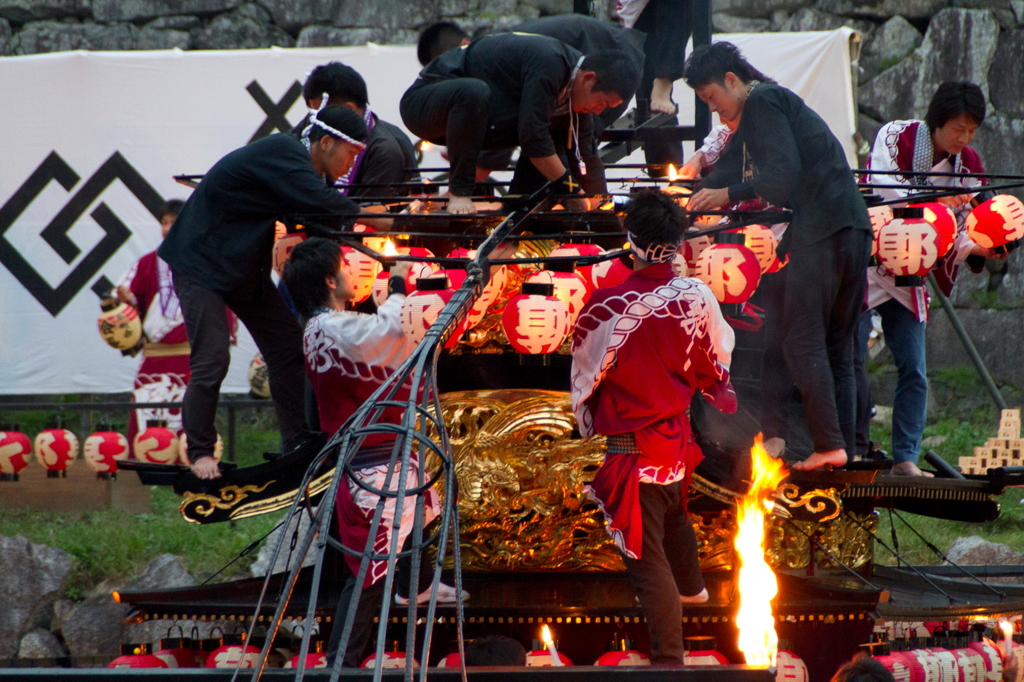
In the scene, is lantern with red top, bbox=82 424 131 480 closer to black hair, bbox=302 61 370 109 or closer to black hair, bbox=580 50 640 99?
black hair, bbox=302 61 370 109

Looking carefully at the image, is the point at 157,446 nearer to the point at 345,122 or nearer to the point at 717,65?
the point at 345,122

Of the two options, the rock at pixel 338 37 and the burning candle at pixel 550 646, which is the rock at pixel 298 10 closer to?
the rock at pixel 338 37

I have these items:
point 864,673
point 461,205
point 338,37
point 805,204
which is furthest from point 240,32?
point 864,673

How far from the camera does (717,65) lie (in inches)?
188

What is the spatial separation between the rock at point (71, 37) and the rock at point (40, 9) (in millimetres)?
109

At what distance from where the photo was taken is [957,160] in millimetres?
5879

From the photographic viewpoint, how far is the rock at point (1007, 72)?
9961 mm

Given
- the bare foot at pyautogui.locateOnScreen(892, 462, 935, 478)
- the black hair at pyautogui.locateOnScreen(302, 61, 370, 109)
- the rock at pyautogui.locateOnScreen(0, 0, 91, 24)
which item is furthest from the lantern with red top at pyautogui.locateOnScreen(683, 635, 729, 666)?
the rock at pyautogui.locateOnScreen(0, 0, 91, 24)

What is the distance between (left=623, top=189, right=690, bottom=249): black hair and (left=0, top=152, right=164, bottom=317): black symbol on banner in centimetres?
586

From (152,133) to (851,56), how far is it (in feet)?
19.1

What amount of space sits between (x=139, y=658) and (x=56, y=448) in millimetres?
3100

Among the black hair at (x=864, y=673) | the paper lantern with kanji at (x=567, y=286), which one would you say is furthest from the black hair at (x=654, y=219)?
the black hair at (x=864, y=673)

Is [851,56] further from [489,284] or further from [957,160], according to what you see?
[489,284]

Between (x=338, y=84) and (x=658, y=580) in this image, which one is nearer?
(x=658, y=580)
